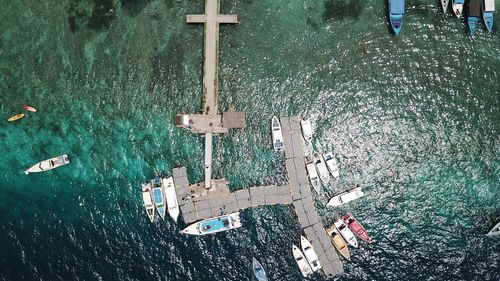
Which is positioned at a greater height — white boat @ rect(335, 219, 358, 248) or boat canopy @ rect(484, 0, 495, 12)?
boat canopy @ rect(484, 0, 495, 12)

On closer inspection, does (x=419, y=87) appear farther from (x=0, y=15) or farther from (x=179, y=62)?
(x=0, y=15)

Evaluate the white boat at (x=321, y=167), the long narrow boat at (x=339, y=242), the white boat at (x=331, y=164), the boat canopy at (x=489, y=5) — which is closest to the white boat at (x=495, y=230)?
the long narrow boat at (x=339, y=242)

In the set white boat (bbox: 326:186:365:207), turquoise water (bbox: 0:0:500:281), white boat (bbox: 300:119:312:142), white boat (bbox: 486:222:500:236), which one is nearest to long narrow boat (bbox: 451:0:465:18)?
turquoise water (bbox: 0:0:500:281)

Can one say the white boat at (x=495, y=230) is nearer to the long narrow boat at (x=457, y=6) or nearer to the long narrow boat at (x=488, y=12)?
the long narrow boat at (x=488, y=12)

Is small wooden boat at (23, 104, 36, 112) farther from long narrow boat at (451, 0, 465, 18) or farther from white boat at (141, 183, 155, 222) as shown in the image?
long narrow boat at (451, 0, 465, 18)

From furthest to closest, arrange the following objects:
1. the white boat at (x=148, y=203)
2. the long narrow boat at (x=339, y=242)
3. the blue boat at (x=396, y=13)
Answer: the blue boat at (x=396, y=13)
the white boat at (x=148, y=203)
the long narrow boat at (x=339, y=242)
